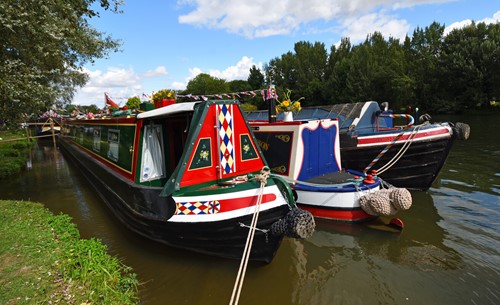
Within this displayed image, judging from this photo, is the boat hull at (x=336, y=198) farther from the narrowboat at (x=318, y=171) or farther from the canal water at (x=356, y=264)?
the canal water at (x=356, y=264)

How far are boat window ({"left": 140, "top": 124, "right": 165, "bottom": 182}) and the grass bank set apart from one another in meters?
1.46

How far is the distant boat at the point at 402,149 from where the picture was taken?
8.05m

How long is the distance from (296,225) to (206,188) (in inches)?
60.1

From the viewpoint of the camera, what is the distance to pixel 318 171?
7.31 metres

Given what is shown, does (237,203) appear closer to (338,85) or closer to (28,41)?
(28,41)

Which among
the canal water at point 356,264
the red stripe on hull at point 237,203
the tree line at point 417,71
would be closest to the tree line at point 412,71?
the tree line at point 417,71

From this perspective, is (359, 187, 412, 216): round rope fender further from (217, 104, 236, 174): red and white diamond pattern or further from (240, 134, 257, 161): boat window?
(217, 104, 236, 174): red and white diamond pattern

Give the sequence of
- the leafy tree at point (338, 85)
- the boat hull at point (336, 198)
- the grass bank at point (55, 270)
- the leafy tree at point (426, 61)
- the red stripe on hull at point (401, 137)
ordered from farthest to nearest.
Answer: the leafy tree at point (338, 85) < the leafy tree at point (426, 61) < the red stripe on hull at point (401, 137) < the boat hull at point (336, 198) < the grass bank at point (55, 270)

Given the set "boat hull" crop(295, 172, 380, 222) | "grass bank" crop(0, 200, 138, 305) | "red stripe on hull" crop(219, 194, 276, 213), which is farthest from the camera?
"boat hull" crop(295, 172, 380, 222)

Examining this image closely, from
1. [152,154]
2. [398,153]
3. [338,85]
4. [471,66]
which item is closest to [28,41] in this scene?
[152,154]

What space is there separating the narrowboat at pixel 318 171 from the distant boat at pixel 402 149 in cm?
151

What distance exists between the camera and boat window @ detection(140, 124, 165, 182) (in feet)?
17.9

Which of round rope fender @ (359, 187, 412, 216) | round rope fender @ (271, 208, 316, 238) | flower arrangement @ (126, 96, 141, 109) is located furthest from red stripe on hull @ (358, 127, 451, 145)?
flower arrangement @ (126, 96, 141, 109)

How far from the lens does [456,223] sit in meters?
6.36
